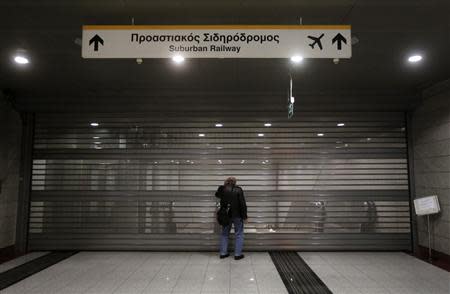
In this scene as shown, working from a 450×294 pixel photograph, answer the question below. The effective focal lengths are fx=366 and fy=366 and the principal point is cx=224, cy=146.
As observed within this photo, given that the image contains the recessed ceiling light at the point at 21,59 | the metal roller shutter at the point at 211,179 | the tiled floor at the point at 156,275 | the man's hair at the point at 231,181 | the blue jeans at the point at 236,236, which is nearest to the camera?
the tiled floor at the point at 156,275

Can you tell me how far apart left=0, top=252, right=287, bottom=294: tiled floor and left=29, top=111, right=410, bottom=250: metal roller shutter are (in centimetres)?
60

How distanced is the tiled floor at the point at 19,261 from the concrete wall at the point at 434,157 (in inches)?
278

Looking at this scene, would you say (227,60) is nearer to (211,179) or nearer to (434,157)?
(211,179)

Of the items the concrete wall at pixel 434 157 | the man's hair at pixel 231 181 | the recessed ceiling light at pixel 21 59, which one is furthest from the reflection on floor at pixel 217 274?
the recessed ceiling light at pixel 21 59

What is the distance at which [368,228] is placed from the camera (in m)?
7.00

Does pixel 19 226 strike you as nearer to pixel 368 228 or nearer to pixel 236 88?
pixel 236 88

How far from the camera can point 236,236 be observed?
6367 millimetres

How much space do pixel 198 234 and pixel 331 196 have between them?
2664 millimetres

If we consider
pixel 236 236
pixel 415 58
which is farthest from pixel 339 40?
pixel 236 236

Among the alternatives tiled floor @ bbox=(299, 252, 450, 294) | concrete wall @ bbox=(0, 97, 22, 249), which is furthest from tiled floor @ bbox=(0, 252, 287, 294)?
concrete wall @ bbox=(0, 97, 22, 249)

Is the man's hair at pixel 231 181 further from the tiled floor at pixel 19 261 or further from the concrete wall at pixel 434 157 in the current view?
the tiled floor at pixel 19 261

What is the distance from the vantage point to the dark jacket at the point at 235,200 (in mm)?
6348

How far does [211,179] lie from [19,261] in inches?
142

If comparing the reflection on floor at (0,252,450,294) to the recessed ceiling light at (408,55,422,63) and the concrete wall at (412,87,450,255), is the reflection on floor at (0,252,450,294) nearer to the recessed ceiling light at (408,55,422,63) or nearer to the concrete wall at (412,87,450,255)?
the concrete wall at (412,87,450,255)
